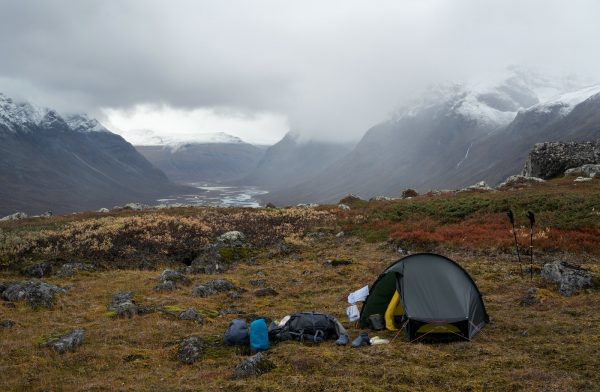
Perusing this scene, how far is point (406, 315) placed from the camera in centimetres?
1406

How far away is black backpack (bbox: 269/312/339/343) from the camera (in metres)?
13.5

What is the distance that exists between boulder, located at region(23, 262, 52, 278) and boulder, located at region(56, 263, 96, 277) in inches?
27.2

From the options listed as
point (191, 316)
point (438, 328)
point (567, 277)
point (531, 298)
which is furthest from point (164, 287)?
point (567, 277)

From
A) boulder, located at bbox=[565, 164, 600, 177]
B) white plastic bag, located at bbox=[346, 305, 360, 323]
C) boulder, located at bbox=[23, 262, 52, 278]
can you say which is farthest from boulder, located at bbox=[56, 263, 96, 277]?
boulder, located at bbox=[565, 164, 600, 177]

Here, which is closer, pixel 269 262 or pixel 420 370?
pixel 420 370

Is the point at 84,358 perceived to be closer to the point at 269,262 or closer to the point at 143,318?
the point at 143,318

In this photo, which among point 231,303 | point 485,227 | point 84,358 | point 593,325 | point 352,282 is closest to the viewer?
point 84,358

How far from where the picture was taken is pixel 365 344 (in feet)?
43.4

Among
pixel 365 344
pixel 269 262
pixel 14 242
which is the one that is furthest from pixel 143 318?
pixel 14 242

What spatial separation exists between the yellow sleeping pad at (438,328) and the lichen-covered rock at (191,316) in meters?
7.57

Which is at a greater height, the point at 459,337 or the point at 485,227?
the point at 485,227

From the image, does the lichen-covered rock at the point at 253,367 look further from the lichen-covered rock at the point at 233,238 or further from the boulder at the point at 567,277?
the lichen-covered rock at the point at 233,238

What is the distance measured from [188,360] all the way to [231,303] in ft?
21.4

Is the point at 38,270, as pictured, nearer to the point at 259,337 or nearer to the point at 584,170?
the point at 259,337
